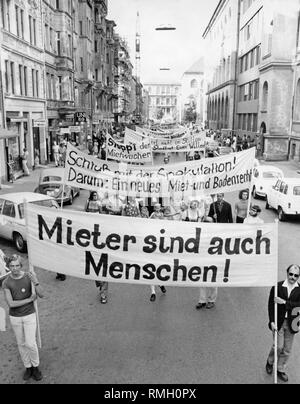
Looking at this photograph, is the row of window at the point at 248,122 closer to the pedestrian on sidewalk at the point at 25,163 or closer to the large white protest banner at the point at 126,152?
the pedestrian on sidewalk at the point at 25,163

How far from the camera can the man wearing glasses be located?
5895 millimetres

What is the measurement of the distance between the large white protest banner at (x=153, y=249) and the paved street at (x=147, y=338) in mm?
1204

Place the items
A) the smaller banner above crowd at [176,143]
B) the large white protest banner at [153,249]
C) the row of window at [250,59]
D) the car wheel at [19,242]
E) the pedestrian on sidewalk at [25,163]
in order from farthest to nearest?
the row of window at [250,59] → the pedestrian on sidewalk at [25,163] → the smaller banner above crowd at [176,143] → the car wheel at [19,242] → the large white protest banner at [153,249]

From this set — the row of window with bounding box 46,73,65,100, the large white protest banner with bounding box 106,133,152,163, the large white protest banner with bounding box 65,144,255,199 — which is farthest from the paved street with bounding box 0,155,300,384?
the row of window with bounding box 46,73,65,100

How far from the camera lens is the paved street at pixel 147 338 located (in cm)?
622

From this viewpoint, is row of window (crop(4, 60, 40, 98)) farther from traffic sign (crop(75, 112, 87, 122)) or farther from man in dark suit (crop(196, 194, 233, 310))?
man in dark suit (crop(196, 194, 233, 310))

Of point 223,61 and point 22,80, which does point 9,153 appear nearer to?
point 22,80

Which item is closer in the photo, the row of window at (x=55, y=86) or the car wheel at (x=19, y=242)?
the car wheel at (x=19, y=242)

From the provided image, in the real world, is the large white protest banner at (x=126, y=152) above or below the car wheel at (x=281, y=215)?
above

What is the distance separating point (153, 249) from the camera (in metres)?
6.35

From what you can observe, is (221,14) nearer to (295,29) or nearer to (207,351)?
(295,29)

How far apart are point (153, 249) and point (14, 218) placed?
273 inches

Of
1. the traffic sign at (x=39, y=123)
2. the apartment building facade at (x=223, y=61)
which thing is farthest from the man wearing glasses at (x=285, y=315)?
the apartment building facade at (x=223, y=61)

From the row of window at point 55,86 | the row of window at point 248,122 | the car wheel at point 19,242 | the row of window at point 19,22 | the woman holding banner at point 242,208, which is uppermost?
the row of window at point 19,22
